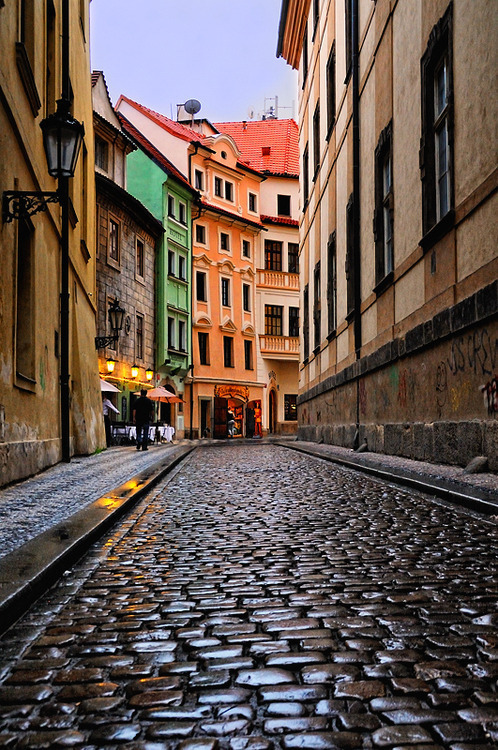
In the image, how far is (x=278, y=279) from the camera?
52000mm

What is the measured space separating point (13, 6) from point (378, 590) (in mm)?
8302

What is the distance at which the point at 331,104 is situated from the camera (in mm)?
21938

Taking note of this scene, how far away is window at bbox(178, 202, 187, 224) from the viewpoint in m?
43.7

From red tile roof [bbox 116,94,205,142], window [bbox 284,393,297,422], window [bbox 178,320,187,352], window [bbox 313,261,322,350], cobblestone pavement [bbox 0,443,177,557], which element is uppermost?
red tile roof [bbox 116,94,205,142]

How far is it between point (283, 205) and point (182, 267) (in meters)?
13.4

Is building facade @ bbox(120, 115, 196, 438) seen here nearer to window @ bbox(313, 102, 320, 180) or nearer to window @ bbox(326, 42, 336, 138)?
window @ bbox(313, 102, 320, 180)

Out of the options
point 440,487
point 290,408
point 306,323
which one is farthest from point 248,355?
point 440,487

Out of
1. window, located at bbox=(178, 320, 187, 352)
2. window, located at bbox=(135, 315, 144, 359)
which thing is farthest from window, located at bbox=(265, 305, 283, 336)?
window, located at bbox=(135, 315, 144, 359)

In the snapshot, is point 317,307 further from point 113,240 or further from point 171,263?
point 171,263

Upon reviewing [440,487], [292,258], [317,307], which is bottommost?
[440,487]

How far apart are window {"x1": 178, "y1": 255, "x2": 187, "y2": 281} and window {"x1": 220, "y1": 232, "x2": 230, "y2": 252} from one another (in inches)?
196

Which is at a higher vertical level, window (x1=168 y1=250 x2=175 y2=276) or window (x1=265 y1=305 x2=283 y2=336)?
window (x1=168 y1=250 x2=175 y2=276)

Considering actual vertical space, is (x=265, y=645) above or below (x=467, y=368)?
below

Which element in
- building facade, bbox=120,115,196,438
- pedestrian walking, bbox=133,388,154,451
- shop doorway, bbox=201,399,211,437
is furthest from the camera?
shop doorway, bbox=201,399,211,437
